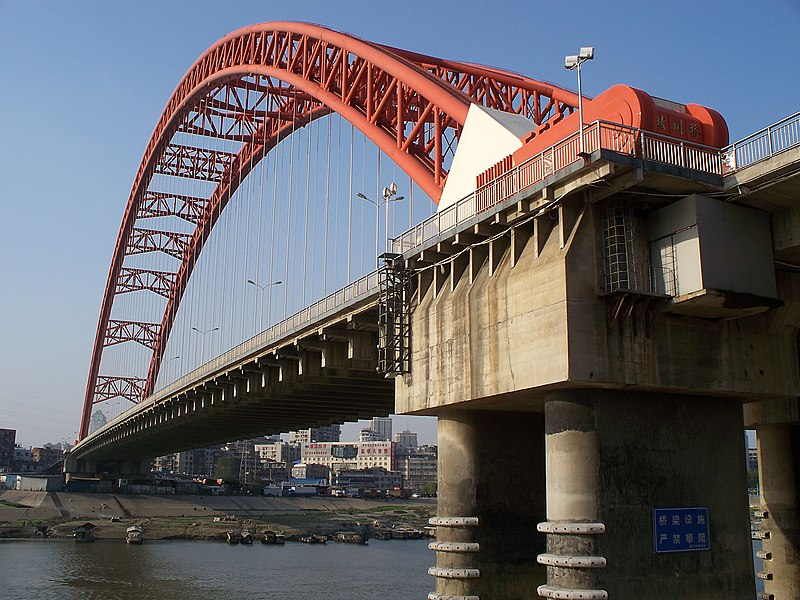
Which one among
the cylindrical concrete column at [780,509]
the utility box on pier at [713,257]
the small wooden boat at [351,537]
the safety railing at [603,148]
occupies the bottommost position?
the small wooden boat at [351,537]

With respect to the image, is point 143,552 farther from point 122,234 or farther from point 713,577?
point 713,577

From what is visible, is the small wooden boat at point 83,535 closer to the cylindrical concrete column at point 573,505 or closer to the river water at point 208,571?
the river water at point 208,571

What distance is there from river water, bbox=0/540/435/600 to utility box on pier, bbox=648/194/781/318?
41.7m

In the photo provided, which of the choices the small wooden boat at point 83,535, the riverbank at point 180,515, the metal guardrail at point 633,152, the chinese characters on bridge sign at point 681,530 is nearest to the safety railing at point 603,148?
the metal guardrail at point 633,152

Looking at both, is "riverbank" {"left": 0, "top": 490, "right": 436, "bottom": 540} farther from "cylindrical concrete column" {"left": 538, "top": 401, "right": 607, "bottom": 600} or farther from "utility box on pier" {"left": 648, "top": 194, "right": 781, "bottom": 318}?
"utility box on pier" {"left": 648, "top": 194, "right": 781, "bottom": 318}

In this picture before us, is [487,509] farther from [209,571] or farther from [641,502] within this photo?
[209,571]

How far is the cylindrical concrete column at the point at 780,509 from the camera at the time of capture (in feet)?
111

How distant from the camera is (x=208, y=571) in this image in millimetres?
71125

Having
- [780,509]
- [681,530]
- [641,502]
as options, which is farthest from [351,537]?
[641,502]

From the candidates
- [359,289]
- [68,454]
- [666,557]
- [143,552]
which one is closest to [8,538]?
[143,552]

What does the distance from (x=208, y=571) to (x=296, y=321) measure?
1547 inches

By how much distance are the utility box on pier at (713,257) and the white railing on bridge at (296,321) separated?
1248cm

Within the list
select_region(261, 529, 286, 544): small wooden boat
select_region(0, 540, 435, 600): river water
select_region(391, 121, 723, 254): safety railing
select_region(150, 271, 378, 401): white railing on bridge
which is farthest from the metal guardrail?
select_region(261, 529, 286, 544): small wooden boat

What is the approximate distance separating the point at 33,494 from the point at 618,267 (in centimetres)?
12805
